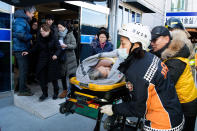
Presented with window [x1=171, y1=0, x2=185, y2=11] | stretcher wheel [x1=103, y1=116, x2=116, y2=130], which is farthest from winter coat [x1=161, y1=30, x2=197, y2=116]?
window [x1=171, y1=0, x2=185, y2=11]

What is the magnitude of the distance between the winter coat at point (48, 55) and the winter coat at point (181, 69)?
2.72 meters

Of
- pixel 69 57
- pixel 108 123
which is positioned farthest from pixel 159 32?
pixel 69 57

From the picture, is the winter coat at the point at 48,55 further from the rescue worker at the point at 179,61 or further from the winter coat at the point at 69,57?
the rescue worker at the point at 179,61

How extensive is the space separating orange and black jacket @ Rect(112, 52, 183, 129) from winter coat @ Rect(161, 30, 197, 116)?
0.78 feet

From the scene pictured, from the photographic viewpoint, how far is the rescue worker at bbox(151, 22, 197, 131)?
1.85 m

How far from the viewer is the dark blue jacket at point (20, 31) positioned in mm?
4074

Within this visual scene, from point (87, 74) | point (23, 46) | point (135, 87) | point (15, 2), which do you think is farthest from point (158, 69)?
point (23, 46)

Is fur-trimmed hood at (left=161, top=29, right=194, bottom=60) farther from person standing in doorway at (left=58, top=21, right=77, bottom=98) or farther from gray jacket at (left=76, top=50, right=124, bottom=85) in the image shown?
person standing in doorway at (left=58, top=21, right=77, bottom=98)

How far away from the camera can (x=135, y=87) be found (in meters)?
1.53

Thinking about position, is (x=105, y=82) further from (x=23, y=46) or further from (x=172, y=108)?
(x=23, y=46)

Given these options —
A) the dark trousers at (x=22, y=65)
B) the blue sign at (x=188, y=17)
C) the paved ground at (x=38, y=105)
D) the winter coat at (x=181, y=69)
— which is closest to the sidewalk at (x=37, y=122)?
the paved ground at (x=38, y=105)

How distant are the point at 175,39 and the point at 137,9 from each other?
8.40m

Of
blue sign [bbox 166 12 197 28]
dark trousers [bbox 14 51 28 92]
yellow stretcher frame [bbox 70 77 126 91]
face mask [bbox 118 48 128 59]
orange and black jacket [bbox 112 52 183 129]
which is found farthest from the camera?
blue sign [bbox 166 12 197 28]

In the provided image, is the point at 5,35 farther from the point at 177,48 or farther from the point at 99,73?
the point at 177,48
